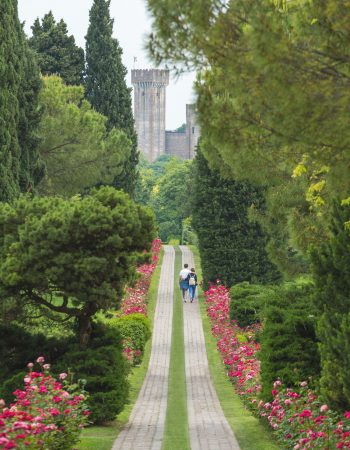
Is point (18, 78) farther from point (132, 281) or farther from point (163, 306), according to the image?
point (132, 281)

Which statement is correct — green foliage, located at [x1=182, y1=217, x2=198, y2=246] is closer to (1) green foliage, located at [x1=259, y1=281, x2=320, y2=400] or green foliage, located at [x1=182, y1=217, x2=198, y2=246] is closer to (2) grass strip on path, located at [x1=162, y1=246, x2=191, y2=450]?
(2) grass strip on path, located at [x1=162, y1=246, x2=191, y2=450]

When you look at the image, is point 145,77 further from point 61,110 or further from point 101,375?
point 101,375

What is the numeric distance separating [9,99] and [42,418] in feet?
71.0

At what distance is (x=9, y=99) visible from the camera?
32656 mm

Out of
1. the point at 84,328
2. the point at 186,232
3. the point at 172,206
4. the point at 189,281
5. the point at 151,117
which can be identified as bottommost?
the point at 84,328

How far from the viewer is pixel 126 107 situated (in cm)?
6050

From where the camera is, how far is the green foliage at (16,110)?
32.1 metres

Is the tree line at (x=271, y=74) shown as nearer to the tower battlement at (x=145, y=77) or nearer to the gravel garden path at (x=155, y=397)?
the gravel garden path at (x=155, y=397)

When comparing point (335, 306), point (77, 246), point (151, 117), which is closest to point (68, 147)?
point (77, 246)

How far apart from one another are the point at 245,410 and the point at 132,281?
403 cm

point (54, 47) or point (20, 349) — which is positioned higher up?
point (54, 47)

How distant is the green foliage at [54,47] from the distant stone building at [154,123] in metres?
127

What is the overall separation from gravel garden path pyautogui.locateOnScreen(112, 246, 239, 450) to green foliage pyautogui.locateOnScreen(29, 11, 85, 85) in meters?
20.6

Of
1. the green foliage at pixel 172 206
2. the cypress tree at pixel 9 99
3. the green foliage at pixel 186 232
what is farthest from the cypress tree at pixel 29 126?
the green foliage at pixel 172 206
